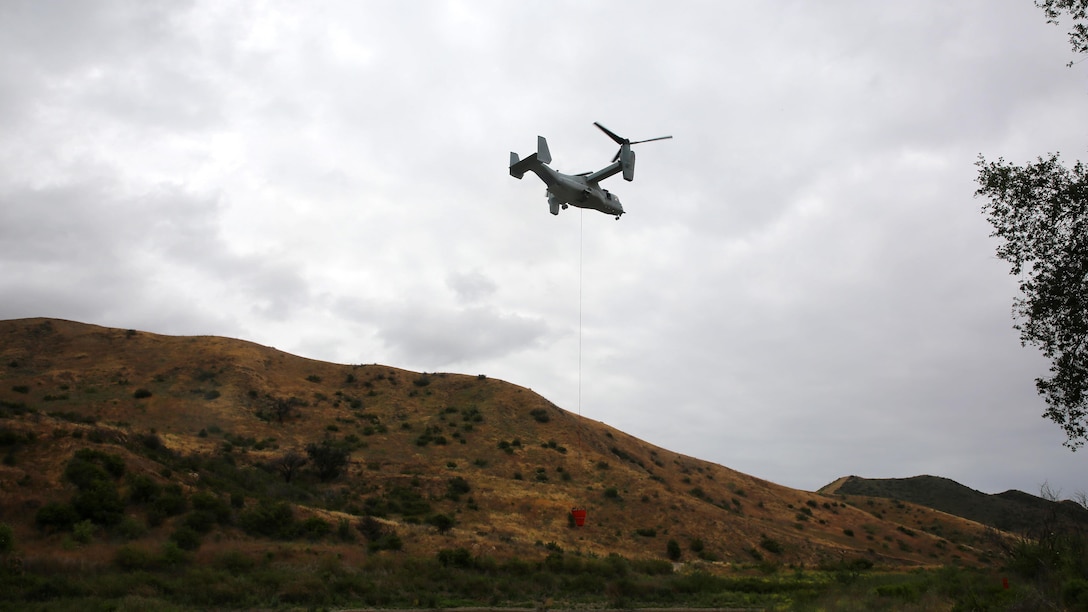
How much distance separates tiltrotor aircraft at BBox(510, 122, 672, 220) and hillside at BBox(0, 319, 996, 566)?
17993 millimetres

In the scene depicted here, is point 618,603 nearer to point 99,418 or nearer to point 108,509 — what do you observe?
point 108,509

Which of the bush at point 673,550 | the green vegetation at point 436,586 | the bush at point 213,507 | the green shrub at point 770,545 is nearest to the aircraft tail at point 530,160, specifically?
the green vegetation at point 436,586

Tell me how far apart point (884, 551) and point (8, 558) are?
61633mm

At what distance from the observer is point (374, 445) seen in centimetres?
5841

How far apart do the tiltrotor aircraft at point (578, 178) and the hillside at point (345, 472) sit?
18.0 metres

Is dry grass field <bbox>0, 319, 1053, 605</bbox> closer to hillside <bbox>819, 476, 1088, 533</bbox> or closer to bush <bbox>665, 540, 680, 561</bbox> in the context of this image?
bush <bbox>665, 540, 680, 561</bbox>

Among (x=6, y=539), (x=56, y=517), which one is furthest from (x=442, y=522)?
(x=6, y=539)

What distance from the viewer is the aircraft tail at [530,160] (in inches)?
1110

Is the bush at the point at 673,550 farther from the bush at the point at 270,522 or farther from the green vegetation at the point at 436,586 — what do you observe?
the bush at the point at 270,522

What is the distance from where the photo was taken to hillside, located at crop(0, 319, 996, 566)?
31312 millimetres

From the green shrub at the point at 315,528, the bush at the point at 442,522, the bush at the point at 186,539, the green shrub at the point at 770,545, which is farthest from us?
the green shrub at the point at 770,545

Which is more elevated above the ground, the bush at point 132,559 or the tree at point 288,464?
the tree at point 288,464

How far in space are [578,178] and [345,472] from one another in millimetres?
31464

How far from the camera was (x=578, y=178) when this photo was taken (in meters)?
30.3
